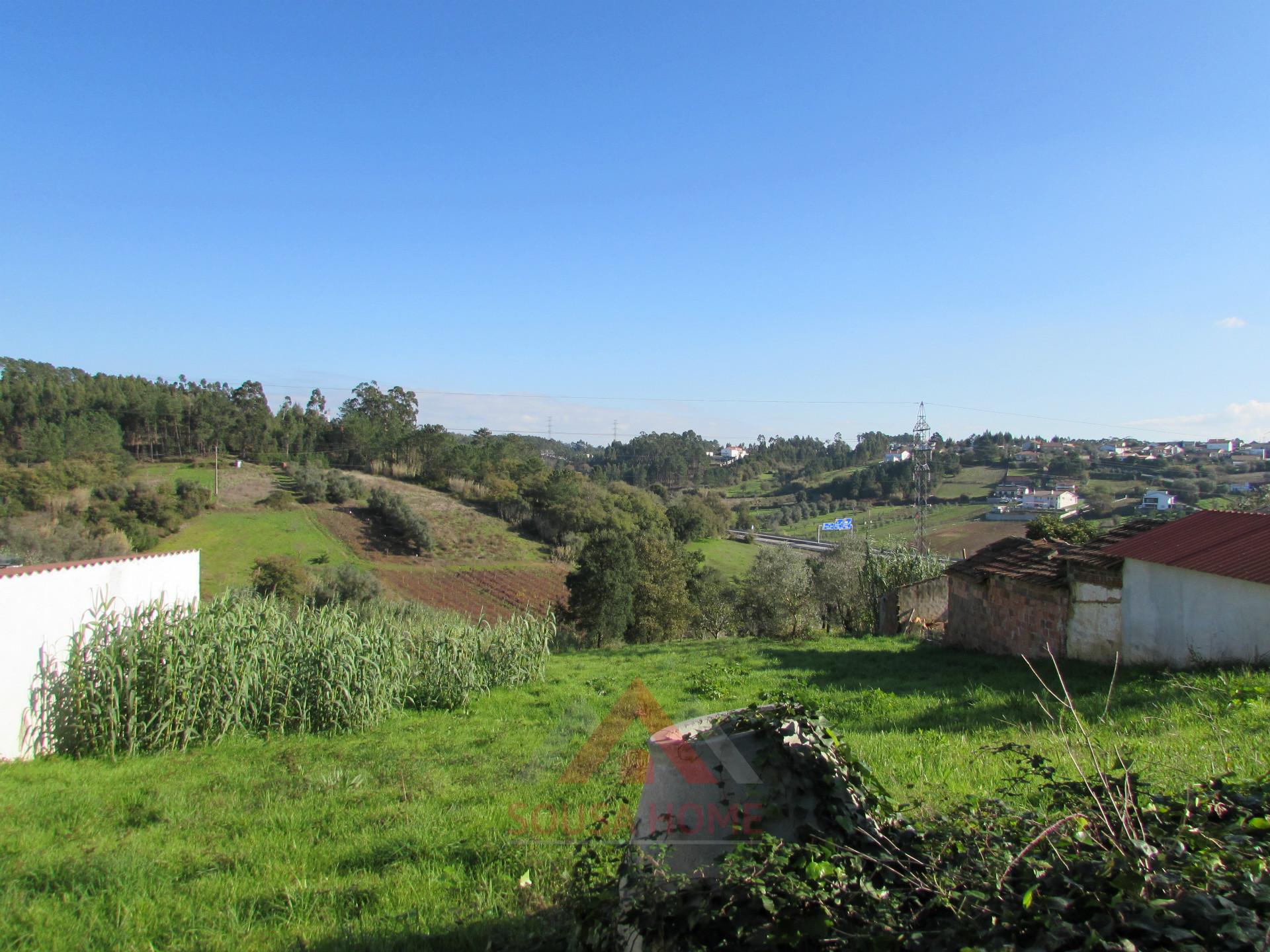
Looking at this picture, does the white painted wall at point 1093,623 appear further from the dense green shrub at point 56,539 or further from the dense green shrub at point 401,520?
the dense green shrub at point 401,520

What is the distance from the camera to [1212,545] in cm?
976

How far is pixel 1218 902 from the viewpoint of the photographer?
5.70ft

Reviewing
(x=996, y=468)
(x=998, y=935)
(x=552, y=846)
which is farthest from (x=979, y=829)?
(x=996, y=468)

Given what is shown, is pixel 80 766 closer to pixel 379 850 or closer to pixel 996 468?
pixel 379 850

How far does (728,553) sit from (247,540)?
3436 centimetres

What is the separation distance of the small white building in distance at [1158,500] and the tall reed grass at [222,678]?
28.4 m

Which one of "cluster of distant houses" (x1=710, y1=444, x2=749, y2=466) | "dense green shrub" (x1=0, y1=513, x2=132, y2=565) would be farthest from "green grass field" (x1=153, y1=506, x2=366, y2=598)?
"cluster of distant houses" (x1=710, y1=444, x2=749, y2=466)

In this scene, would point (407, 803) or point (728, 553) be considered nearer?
point (407, 803)

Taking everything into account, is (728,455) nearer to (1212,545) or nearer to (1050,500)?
(1050,500)

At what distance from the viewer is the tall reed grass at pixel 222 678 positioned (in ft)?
25.6

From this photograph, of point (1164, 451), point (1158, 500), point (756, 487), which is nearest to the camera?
point (1158, 500)

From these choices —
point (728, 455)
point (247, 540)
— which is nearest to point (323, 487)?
point (247, 540)

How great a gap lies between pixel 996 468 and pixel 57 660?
56788mm

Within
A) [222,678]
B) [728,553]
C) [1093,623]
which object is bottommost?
[728,553]
